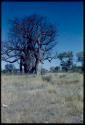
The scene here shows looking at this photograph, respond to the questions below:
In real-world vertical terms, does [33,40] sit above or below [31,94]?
above

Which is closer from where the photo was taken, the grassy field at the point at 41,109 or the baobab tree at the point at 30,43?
the grassy field at the point at 41,109

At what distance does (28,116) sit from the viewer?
6.25 m

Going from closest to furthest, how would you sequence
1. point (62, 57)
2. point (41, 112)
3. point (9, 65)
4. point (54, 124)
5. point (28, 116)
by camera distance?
point (54, 124) < point (28, 116) < point (41, 112) < point (9, 65) < point (62, 57)

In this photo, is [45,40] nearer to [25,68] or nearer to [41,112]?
[25,68]

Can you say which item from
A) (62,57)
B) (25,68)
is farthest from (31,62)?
(62,57)

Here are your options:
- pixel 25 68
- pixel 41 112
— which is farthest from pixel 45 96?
pixel 25 68

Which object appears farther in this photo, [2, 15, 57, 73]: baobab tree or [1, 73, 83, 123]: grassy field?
[2, 15, 57, 73]: baobab tree

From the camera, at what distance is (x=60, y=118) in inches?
242

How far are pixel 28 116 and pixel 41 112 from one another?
0.74 m

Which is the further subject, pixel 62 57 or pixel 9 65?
pixel 62 57

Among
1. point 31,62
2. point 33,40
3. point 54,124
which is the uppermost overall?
point 33,40

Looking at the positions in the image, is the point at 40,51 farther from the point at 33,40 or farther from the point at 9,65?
the point at 9,65

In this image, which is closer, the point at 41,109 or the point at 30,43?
the point at 41,109

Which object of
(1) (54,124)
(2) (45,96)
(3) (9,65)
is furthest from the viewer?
(3) (9,65)
